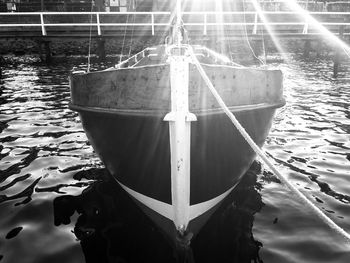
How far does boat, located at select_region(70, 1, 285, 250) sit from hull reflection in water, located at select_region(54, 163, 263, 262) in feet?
0.57

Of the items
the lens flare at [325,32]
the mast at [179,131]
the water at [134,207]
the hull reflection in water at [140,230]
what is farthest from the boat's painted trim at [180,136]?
the lens flare at [325,32]

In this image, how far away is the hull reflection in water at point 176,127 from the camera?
3.08 meters

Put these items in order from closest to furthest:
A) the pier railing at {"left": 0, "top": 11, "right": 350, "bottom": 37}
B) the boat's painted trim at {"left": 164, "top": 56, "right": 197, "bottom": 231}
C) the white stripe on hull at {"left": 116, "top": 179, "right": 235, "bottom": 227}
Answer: the boat's painted trim at {"left": 164, "top": 56, "right": 197, "bottom": 231} → the white stripe on hull at {"left": 116, "top": 179, "right": 235, "bottom": 227} → the pier railing at {"left": 0, "top": 11, "right": 350, "bottom": 37}

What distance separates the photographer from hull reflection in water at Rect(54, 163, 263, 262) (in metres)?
3.31

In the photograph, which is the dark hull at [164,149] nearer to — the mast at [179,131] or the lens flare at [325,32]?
the mast at [179,131]

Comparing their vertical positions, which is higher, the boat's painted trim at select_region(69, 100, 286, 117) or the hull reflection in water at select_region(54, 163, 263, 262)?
the boat's painted trim at select_region(69, 100, 286, 117)

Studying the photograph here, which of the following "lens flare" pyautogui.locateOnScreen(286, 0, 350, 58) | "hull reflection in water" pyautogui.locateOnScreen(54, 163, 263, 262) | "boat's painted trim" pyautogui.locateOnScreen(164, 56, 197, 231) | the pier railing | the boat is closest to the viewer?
"boat's painted trim" pyautogui.locateOnScreen(164, 56, 197, 231)

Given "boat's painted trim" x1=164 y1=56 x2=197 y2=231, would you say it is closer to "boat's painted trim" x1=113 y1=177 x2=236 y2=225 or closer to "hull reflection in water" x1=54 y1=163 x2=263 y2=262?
"boat's painted trim" x1=113 y1=177 x2=236 y2=225

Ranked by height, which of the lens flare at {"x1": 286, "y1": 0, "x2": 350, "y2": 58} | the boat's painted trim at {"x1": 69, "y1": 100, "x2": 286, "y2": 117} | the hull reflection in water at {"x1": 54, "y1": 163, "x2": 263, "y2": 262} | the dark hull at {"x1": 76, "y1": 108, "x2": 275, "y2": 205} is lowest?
the hull reflection in water at {"x1": 54, "y1": 163, "x2": 263, "y2": 262}

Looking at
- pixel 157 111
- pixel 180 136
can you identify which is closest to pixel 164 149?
pixel 180 136

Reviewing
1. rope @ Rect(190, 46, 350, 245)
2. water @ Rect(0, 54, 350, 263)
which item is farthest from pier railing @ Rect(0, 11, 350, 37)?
rope @ Rect(190, 46, 350, 245)

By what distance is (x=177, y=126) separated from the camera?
298 centimetres

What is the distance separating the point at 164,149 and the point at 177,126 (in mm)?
341

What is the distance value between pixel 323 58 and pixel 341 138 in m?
15.7
